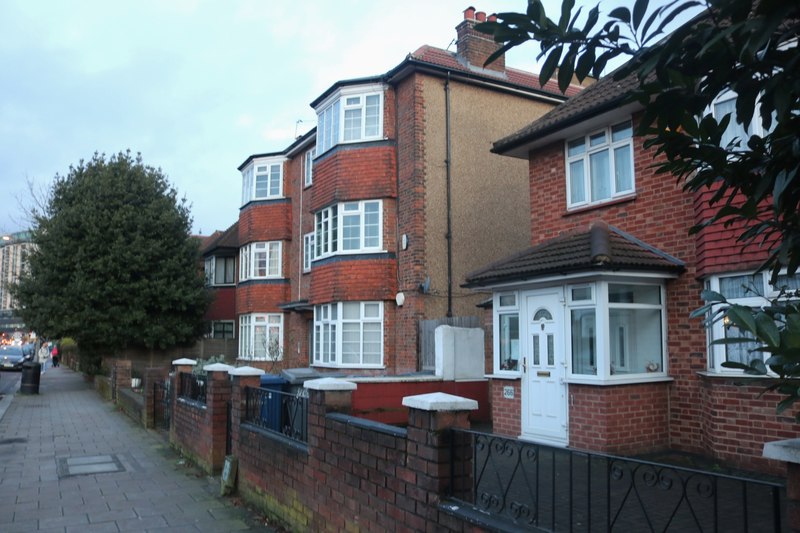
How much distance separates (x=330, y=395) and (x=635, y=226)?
6074 mm

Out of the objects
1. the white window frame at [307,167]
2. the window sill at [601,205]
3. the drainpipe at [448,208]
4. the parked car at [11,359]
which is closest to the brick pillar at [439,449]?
the window sill at [601,205]

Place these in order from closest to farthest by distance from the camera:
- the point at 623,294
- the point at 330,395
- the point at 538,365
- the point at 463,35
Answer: the point at 330,395 → the point at 623,294 → the point at 538,365 → the point at 463,35

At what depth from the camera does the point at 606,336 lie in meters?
9.29

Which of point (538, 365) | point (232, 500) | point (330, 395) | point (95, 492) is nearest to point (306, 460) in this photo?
point (330, 395)

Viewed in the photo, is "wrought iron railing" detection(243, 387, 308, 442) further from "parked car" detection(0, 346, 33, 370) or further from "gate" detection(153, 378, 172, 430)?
"parked car" detection(0, 346, 33, 370)

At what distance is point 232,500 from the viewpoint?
8273 mm

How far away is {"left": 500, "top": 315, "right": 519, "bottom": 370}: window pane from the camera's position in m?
11.1

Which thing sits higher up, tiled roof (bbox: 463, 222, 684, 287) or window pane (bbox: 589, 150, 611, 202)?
window pane (bbox: 589, 150, 611, 202)

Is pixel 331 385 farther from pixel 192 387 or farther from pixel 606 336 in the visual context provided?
pixel 192 387

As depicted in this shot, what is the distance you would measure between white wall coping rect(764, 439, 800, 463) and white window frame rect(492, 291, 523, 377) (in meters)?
8.10

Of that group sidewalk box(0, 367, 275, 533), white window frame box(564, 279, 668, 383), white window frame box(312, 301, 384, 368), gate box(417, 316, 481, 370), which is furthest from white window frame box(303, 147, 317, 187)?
white window frame box(564, 279, 668, 383)

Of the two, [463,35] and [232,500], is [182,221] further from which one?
[232,500]

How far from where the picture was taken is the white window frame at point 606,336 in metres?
9.23

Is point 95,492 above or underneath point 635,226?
underneath
